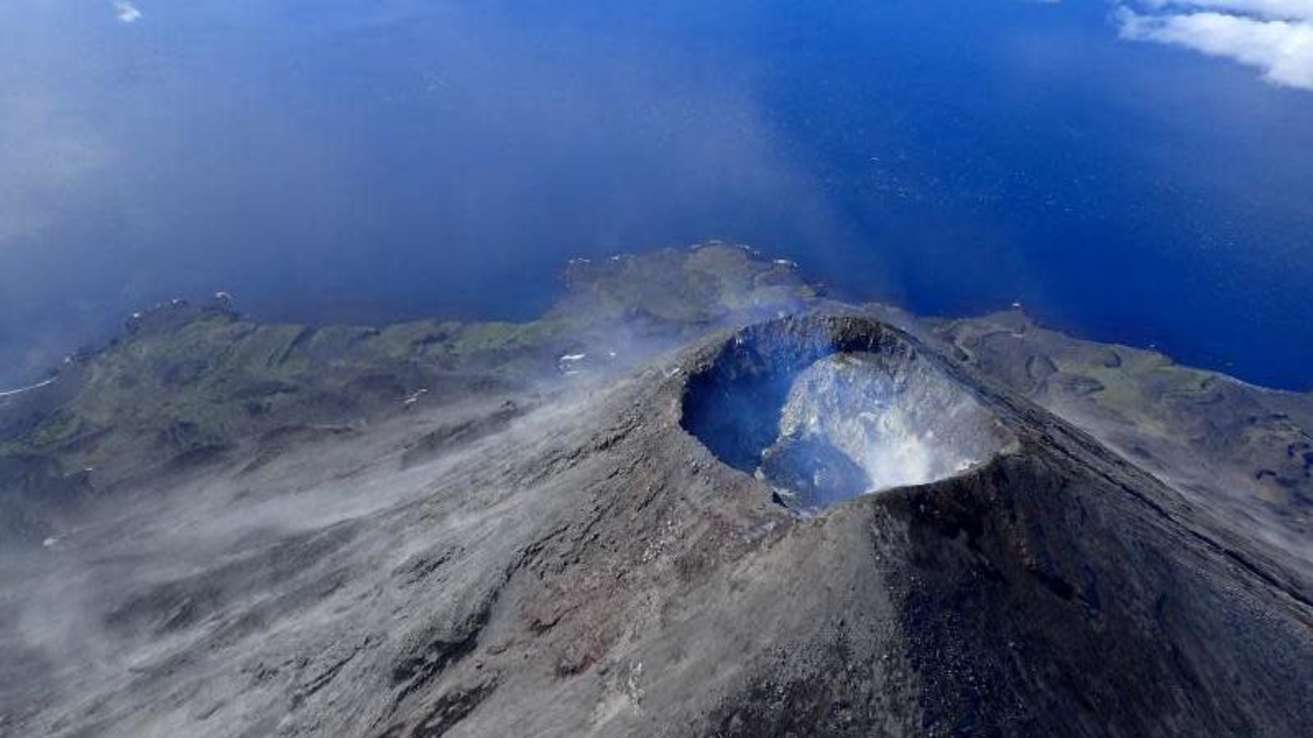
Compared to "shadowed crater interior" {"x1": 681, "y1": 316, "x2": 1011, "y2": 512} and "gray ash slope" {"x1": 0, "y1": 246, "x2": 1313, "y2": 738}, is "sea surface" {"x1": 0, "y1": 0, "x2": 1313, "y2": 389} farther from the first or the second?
"shadowed crater interior" {"x1": 681, "y1": 316, "x2": 1011, "y2": 512}

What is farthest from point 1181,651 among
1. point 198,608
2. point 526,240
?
point 526,240

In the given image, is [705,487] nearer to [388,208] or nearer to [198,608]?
[198,608]

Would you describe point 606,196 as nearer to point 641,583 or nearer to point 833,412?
point 833,412

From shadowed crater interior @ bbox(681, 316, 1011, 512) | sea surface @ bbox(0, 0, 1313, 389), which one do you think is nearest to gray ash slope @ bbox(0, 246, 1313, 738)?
shadowed crater interior @ bbox(681, 316, 1011, 512)

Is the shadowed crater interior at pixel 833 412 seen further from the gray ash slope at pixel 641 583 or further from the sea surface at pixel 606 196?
the sea surface at pixel 606 196

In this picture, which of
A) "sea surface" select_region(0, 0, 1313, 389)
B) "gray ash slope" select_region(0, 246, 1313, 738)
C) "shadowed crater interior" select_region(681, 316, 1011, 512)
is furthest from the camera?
"sea surface" select_region(0, 0, 1313, 389)

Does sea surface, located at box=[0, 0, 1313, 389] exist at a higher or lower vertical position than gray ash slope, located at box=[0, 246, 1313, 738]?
lower
